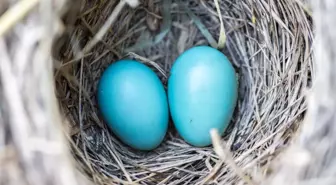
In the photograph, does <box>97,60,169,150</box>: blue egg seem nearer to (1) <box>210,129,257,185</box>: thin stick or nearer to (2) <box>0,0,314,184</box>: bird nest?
(2) <box>0,0,314,184</box>: bird nest

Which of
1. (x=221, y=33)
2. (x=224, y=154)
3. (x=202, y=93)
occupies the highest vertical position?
(x=221, y=33)

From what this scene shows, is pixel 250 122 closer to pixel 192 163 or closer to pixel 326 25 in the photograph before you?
pixel 192 163

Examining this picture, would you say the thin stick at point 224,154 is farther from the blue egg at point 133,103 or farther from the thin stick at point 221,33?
the thin stick at point 221,33

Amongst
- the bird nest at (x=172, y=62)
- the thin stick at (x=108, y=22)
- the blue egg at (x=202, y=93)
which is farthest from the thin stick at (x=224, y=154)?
the thin stick at (x=108, y=22)

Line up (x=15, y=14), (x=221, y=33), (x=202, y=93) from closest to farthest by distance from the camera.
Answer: (x=15, y=14)
(x=202, y=93)
(x=221, y=33)

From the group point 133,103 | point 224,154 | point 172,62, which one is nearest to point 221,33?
point 172,62

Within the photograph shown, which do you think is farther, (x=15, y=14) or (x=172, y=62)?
(x=172, y=62)

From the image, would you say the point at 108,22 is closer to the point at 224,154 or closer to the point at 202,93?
the point at 202,93
